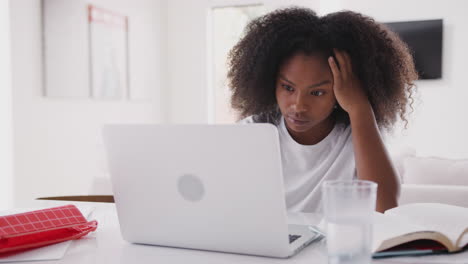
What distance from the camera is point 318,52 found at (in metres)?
1.43

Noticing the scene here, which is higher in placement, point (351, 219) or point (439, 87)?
point (439, 87)

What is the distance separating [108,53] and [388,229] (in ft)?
10.8

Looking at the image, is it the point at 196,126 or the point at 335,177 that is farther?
the point at 335,177

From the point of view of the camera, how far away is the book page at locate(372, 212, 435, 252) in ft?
2.69

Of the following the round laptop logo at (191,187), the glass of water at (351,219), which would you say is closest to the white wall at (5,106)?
the round laptop logo at (191,187)

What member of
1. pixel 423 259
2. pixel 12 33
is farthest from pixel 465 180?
pixel 12 33

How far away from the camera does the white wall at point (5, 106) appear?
2783 millimetres

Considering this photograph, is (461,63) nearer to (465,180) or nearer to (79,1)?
(465,180)

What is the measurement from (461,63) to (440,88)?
0.26 metres

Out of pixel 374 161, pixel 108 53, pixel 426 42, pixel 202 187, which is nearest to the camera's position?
pixel 202 187

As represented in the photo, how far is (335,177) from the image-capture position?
1459 millimetres

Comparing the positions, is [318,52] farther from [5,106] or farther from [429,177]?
[5,106]

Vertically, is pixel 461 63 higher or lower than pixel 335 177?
higher

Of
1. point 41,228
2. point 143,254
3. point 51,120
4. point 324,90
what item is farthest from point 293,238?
point 51,120
